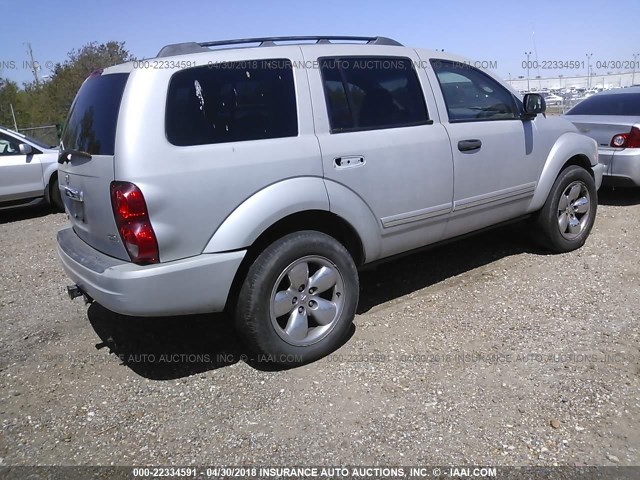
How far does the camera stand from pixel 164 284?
282cm

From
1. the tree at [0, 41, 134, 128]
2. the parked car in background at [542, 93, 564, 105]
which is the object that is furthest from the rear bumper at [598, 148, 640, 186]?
the tree at [0, 41, 134, 128]

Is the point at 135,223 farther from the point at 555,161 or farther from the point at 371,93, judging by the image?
the point at 555,161

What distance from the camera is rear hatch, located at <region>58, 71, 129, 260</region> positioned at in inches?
116

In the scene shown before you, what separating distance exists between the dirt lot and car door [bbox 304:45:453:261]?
30.7 inches

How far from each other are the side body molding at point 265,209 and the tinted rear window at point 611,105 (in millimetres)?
5811

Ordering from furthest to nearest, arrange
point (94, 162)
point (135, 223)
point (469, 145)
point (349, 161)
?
point (469, 145)
point (349, 161)
point (94, 162)
point (135, 223)

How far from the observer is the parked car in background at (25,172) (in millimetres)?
8227

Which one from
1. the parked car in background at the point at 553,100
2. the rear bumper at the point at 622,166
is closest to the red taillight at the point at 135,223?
the rear bumper at the point at 622,166

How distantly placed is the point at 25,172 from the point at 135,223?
6.71m

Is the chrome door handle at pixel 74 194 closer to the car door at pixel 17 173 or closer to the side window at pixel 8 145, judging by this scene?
the car door at pixel 17 173

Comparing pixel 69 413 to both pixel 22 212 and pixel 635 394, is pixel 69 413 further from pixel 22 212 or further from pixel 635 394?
pixel 22 212

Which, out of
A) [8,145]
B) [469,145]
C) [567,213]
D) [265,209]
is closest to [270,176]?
[265,209]

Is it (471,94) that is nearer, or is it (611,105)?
(471,94)

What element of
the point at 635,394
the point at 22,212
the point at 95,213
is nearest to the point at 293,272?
the point at 95,213
